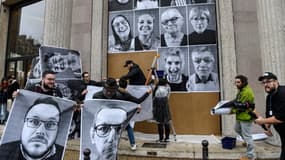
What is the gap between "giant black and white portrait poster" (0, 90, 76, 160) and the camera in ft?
Result: 12.6

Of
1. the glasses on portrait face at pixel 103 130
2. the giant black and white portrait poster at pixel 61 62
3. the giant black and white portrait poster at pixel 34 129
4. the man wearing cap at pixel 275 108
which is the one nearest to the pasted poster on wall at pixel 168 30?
the giant black and white portrait poster at pixel 61 62

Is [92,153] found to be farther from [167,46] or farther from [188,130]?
[167,46]

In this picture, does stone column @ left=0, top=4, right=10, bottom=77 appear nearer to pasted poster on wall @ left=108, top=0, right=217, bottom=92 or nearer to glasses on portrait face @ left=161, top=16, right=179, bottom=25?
pasted poster on wall @ left=108, top=0, right=217, bottom=92

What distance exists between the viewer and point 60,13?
8695mm

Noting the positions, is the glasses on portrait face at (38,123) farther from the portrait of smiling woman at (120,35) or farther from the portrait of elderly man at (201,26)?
the portrait of elderly man at (201,26)

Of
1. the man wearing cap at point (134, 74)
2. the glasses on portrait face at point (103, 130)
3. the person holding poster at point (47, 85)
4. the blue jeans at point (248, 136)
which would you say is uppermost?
the man wearing cap at point (134, 74)

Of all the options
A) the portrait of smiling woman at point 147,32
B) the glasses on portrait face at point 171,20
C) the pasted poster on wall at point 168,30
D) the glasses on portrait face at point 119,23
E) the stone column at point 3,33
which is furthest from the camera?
the stone column at point 3,33

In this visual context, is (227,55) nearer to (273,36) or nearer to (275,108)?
(273,36)

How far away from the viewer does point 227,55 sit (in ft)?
25.7

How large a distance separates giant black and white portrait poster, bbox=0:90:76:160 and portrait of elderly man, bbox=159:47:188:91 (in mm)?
5277

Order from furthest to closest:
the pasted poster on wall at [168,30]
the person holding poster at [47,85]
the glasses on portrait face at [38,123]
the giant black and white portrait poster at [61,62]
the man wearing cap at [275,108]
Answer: the pasted poster on wall at [168,30]
the giant black and white portrait poster at [61,62]
the person holding poster at [47,85]
the glasses on portrait face at [38,123]
the man wearing cap at [275,108]

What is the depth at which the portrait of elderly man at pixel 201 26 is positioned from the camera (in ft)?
28.0

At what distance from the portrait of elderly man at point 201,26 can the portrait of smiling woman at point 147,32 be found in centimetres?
144

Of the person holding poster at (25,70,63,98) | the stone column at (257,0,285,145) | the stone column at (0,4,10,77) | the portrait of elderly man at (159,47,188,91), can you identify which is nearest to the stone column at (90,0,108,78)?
the portrait of elderly man at (159,47,188,91)
